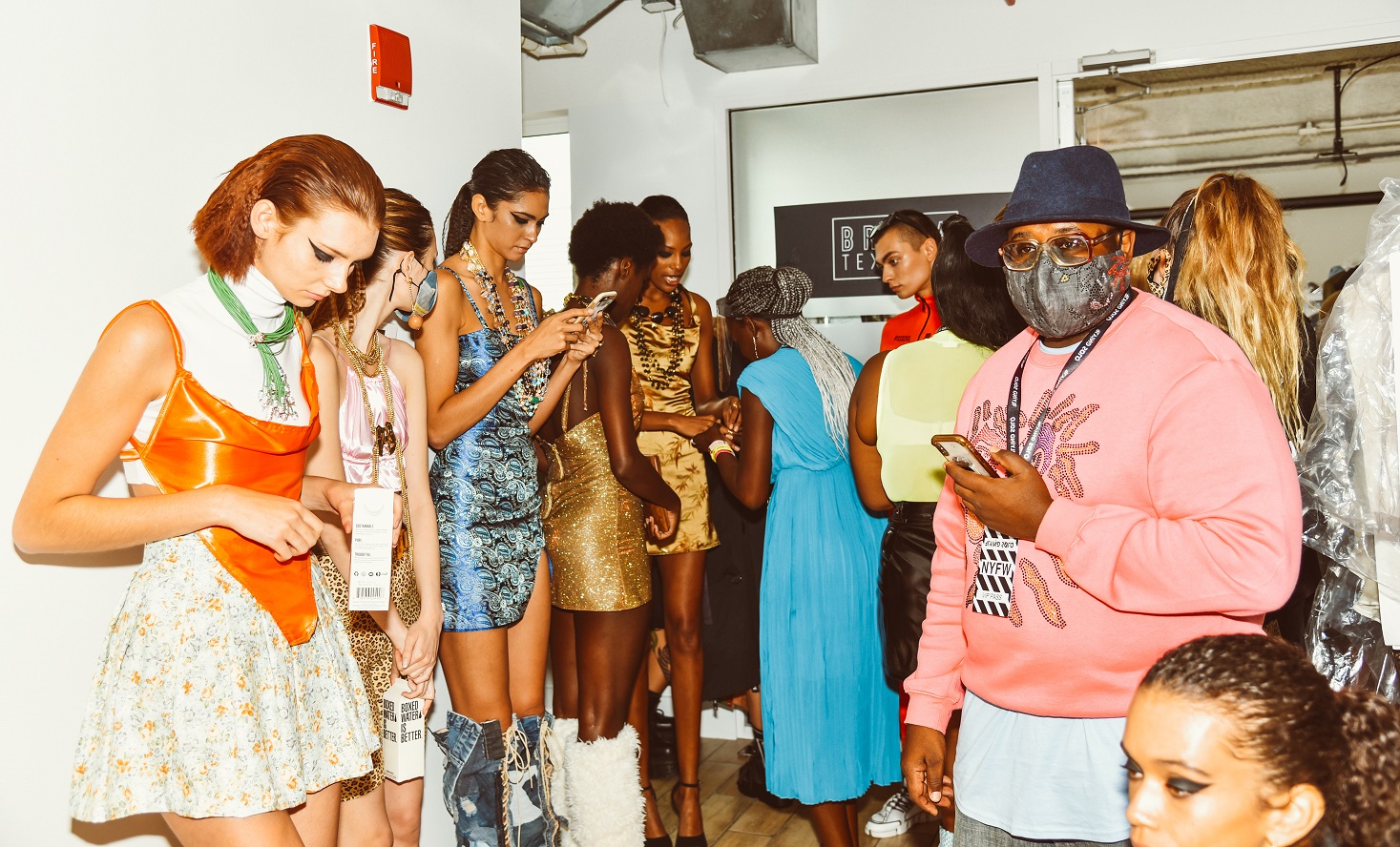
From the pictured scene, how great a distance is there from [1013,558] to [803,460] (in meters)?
1.72

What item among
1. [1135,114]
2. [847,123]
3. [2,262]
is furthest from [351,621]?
[1135,114]

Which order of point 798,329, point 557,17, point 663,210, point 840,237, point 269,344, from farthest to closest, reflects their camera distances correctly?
point 840,237 < point 557,17 < point 663,210 < point 798,329 < point 269,344

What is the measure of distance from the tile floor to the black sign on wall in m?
2.25

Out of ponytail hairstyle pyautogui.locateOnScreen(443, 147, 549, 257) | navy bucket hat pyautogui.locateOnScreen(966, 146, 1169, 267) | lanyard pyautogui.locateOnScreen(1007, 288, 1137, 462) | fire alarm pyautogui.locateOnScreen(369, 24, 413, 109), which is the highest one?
fire alarm pyautogui.locateOnScreen(369, 24, 413, 109)

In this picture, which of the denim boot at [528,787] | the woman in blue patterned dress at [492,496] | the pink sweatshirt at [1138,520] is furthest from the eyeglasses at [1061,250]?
the denim boot at [528,787]

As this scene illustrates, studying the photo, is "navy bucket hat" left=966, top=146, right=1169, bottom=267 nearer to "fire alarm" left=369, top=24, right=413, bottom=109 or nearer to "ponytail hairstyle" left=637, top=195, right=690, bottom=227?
"fire alarm" left=369, top=24, right=413, bottom=109

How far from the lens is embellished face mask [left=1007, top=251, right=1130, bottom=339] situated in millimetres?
1742

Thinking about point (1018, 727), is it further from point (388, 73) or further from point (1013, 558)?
point (388, 73)

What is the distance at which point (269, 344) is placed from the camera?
1864 mm

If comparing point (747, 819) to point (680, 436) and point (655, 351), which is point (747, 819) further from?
point (655, 351)

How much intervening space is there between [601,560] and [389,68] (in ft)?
4.88

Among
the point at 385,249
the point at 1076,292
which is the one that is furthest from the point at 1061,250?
the point at 385,249

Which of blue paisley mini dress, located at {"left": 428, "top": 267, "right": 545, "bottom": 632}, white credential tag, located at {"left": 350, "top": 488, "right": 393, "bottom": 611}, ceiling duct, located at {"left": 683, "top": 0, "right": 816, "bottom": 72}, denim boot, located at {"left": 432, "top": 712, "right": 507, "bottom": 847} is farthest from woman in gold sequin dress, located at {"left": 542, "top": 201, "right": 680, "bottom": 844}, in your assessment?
ceiling duct, located at {"left": 683, "top": 0, "right": 816, "bottom": 72}

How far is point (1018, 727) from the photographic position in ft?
5.63
